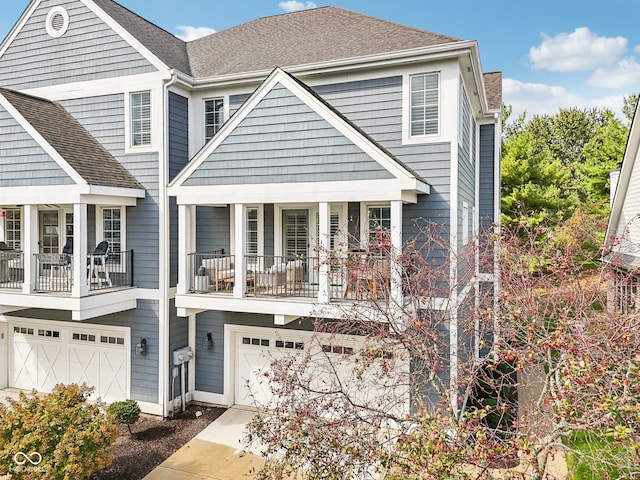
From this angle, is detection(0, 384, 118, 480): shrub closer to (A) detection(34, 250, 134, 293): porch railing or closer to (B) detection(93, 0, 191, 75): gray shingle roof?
(A) detection(34, 250, 134, 293): porch railing

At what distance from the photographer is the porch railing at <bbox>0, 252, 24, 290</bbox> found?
35.7 feet

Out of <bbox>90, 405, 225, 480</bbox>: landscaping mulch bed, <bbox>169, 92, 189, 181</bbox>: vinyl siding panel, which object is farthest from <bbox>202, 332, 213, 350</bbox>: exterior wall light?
<bbox>169, 92, 189, 181</bbox>: vinyl siding panel

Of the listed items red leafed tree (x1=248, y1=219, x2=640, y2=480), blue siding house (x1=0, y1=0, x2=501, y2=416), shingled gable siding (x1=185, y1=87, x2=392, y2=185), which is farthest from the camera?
blue siding house (x1=0, y1=0, x2=501, y2=416)

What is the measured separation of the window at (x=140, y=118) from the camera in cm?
1110

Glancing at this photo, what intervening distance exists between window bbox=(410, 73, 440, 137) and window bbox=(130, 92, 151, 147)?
6.19 meters

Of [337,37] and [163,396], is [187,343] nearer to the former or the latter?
[163,396]

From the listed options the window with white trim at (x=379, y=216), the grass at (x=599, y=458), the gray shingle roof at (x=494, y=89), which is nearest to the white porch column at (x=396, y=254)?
the window with white trim at (x=379, y=216)

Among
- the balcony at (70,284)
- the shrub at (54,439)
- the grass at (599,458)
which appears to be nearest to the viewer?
the grass at (599,458)

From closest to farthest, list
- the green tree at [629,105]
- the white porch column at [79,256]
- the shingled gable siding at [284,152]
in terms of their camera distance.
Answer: the shingled gable siding at [284,152], the white porch column at [79,256], the green tree at [629,105]

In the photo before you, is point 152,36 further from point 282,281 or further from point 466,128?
point 466,128

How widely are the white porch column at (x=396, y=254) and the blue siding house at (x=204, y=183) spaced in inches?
2.0

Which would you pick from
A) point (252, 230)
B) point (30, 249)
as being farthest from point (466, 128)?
point (30, 249)

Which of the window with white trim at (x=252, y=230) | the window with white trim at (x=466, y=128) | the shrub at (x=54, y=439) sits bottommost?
the shrub at (x=54, y=439)

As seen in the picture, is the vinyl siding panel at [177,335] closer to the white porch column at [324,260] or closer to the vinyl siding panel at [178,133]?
the vinyl siding panel at [178,133]
